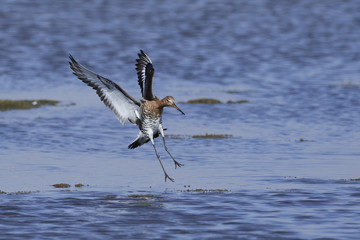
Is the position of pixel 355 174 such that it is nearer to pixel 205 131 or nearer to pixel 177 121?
pixel 205 131

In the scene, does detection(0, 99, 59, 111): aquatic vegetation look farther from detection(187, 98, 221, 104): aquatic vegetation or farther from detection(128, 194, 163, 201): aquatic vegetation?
detection(128, 194, 163, 201): aquatic vegetation

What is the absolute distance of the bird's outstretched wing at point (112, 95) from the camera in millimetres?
13352

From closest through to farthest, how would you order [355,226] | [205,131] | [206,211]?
[355,226] → [206,211] → [205,131]

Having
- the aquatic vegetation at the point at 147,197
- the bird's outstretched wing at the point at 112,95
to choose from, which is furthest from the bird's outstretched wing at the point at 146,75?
the aquatic vegetation at the point at 147,197

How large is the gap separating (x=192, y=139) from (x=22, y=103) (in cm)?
592

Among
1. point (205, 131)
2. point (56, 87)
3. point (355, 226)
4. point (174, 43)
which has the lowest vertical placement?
point (355, 226)

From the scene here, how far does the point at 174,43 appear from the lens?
34.9 metres

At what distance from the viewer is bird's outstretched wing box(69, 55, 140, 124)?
43.8ft

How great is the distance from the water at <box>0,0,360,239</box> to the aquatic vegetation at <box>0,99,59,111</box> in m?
0.71

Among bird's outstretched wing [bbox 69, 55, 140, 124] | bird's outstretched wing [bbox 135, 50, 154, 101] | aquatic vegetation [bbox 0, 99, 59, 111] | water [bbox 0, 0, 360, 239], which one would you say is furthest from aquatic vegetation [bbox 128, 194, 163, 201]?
aquatic vegetation [bbox 0, 99, 59, 111]

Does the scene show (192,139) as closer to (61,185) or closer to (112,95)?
(112,95)

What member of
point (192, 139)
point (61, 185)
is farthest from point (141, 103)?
point (192, 139)

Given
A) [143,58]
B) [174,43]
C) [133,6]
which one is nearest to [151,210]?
[143,58]

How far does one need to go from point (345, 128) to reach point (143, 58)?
6.13m
